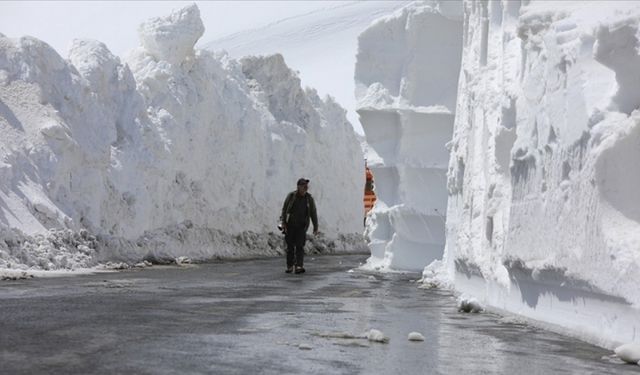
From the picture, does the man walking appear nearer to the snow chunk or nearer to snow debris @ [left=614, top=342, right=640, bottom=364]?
the snow chunk

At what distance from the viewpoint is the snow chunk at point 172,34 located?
27.1 meters

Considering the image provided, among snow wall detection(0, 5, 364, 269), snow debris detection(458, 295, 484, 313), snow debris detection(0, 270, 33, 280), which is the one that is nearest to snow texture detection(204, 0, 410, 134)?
snow wall detection(0, 5, 364, 269)

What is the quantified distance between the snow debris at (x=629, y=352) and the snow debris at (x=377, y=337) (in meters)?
1.60

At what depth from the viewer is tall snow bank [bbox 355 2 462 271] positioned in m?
21.9

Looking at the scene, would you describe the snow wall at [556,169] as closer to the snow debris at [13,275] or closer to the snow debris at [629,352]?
the snow debris at [629,352]

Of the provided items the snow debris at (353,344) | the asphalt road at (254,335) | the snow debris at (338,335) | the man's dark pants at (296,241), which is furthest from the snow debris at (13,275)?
the snow debris at (353,344)

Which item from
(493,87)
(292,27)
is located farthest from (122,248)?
(292,27)

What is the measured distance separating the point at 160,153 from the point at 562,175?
55.0 feet

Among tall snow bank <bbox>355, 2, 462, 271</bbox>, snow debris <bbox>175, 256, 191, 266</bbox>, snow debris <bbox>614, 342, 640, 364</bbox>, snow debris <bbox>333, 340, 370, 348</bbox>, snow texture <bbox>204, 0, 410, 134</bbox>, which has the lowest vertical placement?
snow debris <bbox>175, 256, 191, 266</bbox>

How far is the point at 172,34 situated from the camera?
89.1 ft

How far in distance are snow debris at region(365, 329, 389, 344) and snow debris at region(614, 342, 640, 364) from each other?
5.25ft

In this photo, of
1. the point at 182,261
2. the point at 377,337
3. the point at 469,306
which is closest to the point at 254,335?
the point at 377,337

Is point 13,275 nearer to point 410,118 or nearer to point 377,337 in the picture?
point 377,337

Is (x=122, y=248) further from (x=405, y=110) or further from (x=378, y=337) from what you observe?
(x=378, y=337)
